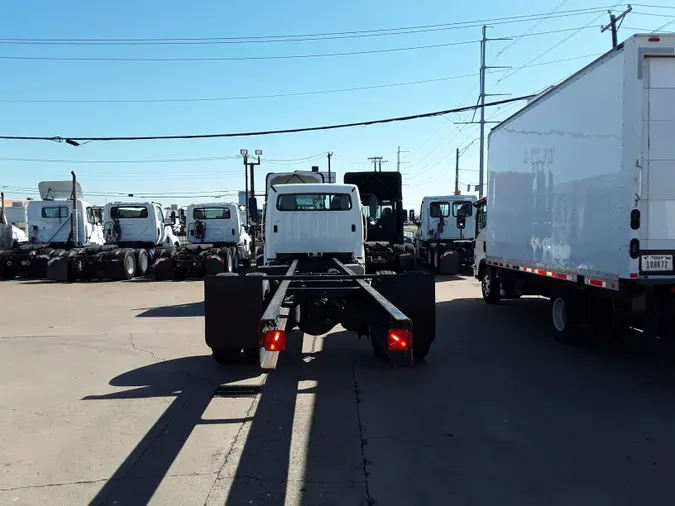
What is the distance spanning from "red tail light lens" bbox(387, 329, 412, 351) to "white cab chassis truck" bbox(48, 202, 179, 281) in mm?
15848

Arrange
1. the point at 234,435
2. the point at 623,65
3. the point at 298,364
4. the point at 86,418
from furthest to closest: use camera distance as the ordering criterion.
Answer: the point at 298,364, the point at 623,65, the point at 86,418, the point at 234,435

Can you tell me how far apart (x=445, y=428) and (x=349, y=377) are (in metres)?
1.73

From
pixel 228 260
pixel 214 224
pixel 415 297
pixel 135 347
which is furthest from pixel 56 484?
pixel 214 224

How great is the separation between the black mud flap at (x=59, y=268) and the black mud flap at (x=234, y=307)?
45.5 feet

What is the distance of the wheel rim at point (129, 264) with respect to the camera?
18.4 m

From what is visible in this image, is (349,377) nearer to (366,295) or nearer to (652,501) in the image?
(366,295)

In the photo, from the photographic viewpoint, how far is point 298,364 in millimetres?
6820

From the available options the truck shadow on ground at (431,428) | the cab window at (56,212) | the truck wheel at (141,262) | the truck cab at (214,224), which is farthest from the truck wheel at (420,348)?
the cab window at (56,212)

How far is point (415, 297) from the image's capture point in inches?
259

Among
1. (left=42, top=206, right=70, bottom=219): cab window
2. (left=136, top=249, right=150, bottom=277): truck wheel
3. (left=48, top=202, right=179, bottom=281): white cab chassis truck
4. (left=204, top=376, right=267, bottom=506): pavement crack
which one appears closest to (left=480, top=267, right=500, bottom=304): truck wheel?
(left=204, top=376, right=267, bottom=506): pavement crack

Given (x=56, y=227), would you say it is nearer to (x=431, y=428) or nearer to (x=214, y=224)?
(x=214, y=224)

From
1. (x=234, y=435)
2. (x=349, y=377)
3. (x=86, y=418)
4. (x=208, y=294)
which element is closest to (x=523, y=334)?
(x=349, y=377)

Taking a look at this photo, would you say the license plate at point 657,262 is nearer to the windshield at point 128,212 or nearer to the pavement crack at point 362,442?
the pavement crack at point 362,442

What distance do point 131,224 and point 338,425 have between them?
17938mm
